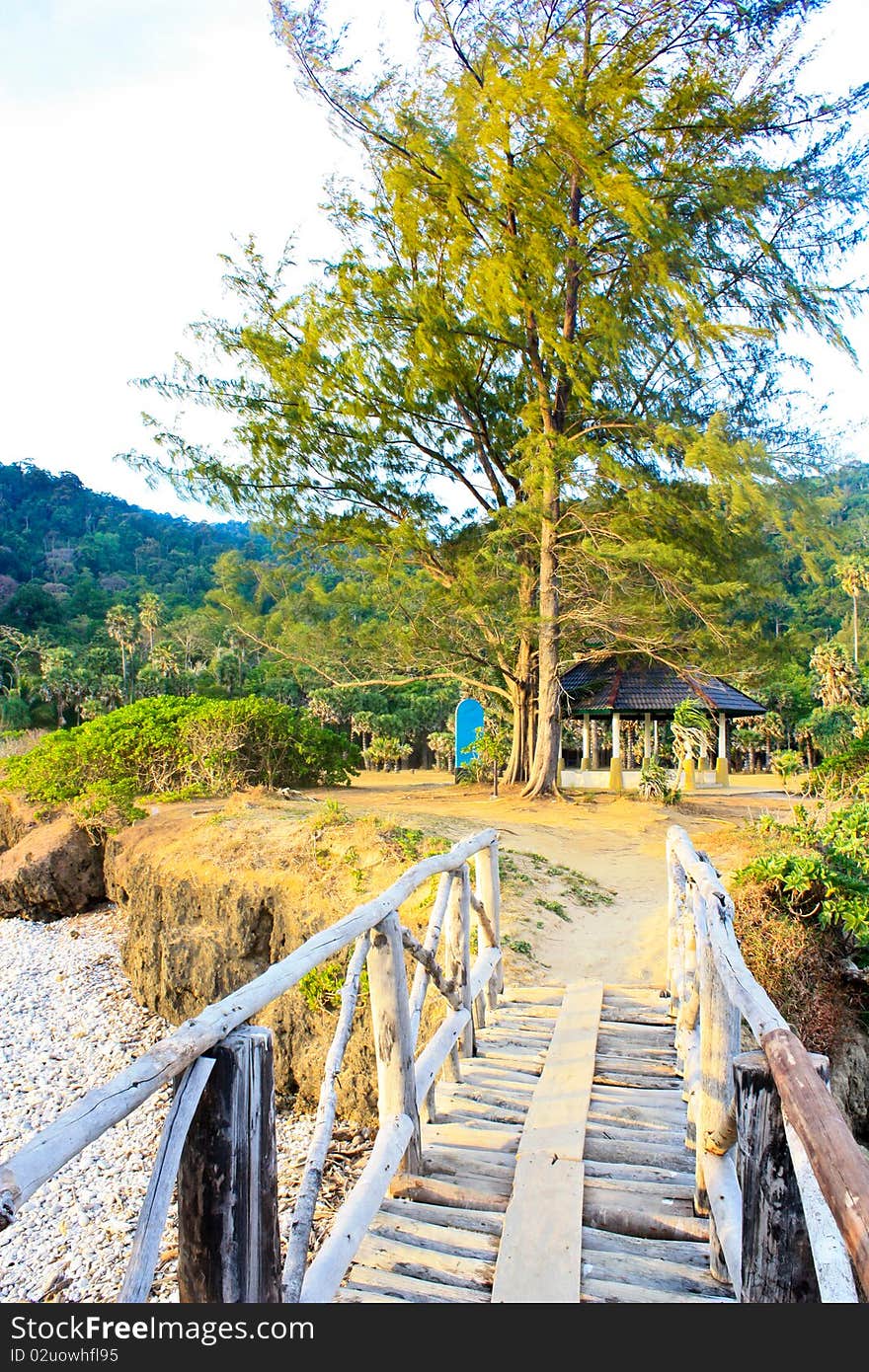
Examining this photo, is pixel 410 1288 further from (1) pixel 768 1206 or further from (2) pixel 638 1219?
(1) pixel 768 1206

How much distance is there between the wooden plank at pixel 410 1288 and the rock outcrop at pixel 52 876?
401 inches

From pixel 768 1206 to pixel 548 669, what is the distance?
1285 centimetres

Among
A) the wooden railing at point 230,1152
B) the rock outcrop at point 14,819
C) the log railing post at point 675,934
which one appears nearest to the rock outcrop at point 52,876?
the rock outcrop at point 14,819

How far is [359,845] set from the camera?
7.77 metres

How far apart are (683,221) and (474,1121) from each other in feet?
44.5

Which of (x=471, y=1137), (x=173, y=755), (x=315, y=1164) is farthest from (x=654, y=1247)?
(x=173, y=755)

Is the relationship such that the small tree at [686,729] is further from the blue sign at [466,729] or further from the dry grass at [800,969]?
the dry grass at [800,969]

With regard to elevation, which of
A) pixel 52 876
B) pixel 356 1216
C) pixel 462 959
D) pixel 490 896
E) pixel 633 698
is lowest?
pixel 52 876

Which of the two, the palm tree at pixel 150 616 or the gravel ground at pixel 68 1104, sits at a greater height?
the palm tree at pixel 150 616

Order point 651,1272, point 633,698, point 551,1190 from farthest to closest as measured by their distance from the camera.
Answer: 1. point 633,698
2. point 551,1190
3. point 651,1272

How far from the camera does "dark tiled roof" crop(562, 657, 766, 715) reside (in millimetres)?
20406

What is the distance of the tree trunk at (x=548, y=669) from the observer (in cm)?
1385

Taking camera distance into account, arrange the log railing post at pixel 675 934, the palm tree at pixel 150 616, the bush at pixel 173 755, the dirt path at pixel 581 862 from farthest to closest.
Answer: the palm tree at pixel 150 616
the bush at pixel 173 755
the dirt path at pixel 581 862
the log railing post at pixel 675 934

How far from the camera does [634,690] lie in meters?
21.1
